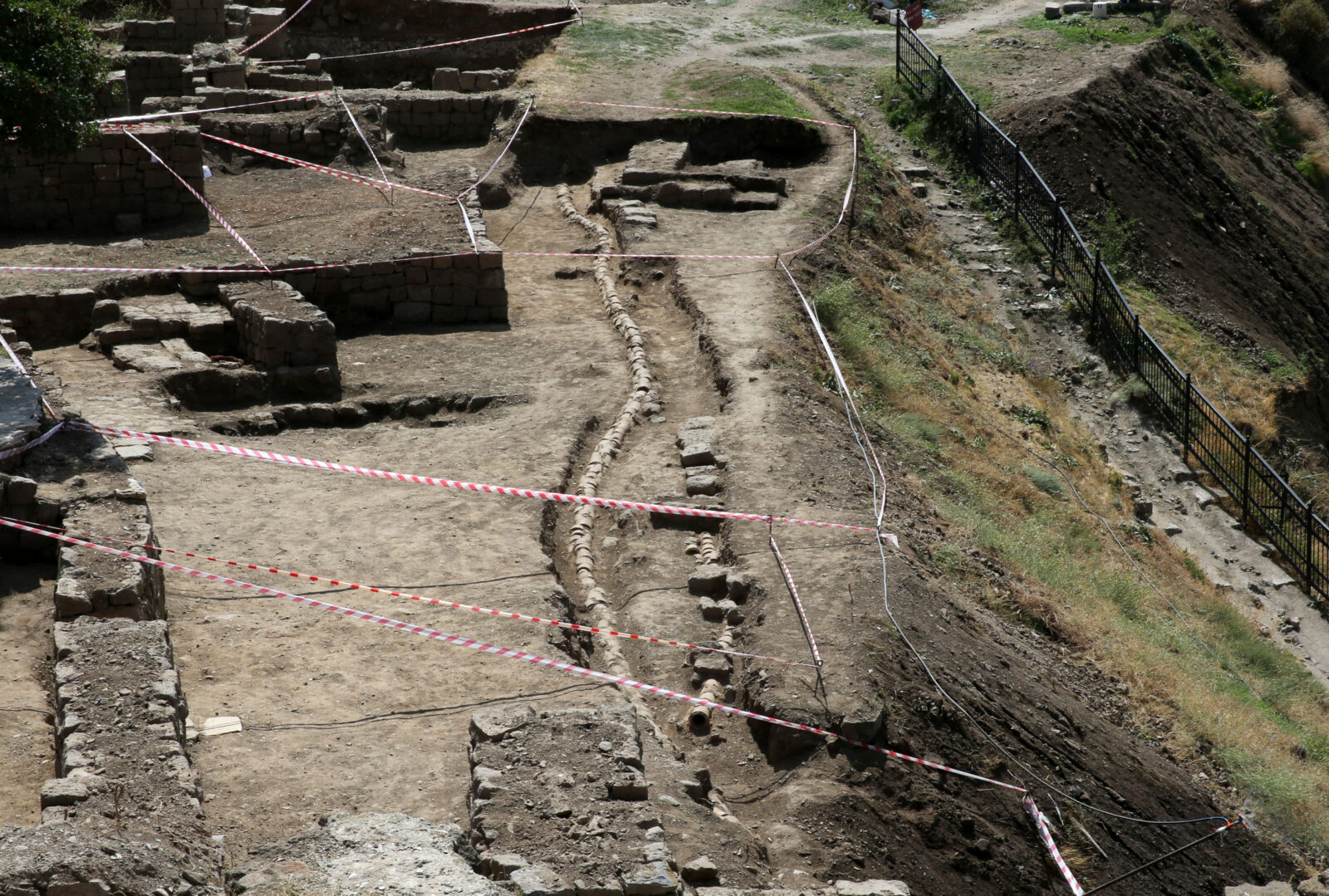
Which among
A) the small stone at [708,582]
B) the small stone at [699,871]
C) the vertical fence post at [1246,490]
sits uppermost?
the small stone at [699,871]

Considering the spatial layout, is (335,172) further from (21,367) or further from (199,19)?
(199,19)

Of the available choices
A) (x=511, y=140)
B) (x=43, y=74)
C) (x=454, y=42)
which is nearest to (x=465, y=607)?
(x=43, y=74)

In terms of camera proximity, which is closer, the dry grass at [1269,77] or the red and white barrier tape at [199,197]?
the red and white barrier tape at [199,197]

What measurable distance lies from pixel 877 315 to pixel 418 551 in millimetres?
7741

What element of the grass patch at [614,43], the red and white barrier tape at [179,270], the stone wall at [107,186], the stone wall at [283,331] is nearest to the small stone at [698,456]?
the stone wall at [283,331]

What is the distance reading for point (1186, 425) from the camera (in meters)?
16.2

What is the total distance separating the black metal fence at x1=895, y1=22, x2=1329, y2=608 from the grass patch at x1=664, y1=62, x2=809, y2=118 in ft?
9.75

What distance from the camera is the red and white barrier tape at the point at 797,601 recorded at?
783cm

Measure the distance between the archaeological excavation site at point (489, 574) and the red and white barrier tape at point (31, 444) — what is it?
1.4 inches

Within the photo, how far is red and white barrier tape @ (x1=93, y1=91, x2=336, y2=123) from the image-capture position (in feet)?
48.9

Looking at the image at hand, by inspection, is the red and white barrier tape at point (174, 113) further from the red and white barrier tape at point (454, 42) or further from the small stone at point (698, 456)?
the small stone at point (698, 456)

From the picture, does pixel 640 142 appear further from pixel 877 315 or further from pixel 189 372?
pixel 189 372

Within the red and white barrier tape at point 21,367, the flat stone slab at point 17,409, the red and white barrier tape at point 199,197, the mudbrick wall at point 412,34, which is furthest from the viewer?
the mudbrick wall at point 412,34

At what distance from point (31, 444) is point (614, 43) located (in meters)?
17.7
